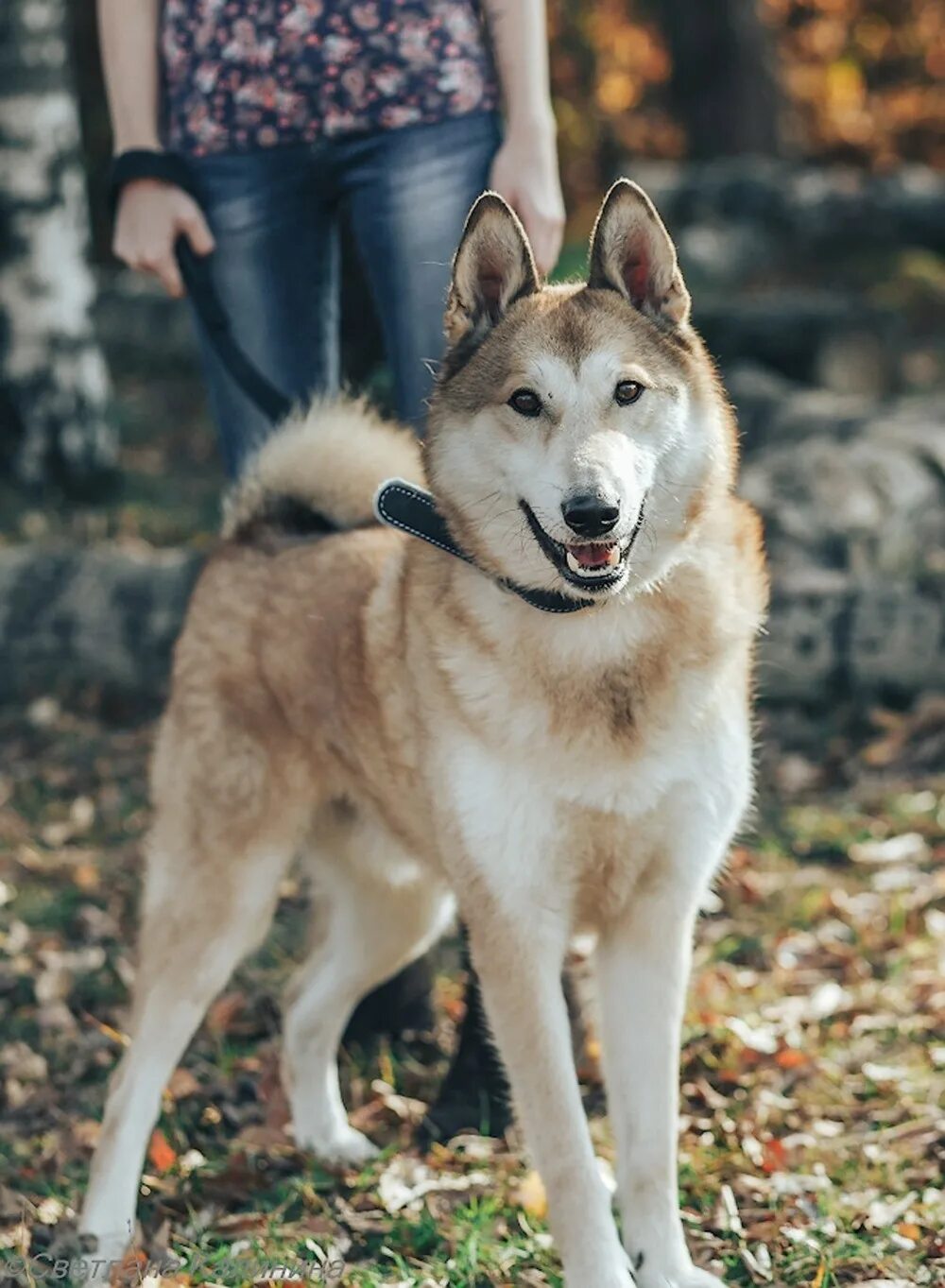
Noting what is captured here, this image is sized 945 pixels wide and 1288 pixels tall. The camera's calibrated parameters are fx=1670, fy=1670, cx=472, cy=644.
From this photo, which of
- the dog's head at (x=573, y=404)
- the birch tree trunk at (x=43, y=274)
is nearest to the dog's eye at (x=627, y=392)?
the dog's head at (x=573, y=404)

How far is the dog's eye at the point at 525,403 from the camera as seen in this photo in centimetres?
254

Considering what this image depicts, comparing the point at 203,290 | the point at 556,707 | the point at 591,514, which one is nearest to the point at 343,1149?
the point at 556,707

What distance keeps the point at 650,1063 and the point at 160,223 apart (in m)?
1.76

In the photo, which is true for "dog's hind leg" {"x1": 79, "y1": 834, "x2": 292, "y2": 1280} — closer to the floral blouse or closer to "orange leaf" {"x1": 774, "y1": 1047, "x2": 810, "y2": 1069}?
"orange leaf" {"x1": 774, "y1": 1047, "x2": 810, "y2": 1069}

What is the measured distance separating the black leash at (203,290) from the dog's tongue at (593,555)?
1003 millimetres

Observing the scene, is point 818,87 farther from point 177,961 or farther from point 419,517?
point 177,961

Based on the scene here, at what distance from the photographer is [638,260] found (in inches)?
105

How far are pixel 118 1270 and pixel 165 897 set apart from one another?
2.12 ft

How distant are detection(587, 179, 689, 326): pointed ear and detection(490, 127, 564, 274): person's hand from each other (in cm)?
36

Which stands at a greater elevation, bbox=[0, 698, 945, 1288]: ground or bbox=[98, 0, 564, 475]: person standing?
bbox=[98, 0, 564, 475]: person standing

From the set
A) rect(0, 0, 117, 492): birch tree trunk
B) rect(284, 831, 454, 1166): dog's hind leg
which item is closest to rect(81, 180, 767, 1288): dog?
rect(284, 831, 454, 1166): dog's hind leg

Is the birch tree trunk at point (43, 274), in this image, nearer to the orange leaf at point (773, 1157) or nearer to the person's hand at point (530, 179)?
the person's hand at point (530, 179)

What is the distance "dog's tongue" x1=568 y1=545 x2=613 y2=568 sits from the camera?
243 centimetres

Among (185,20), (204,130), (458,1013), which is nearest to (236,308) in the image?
(204,130)
